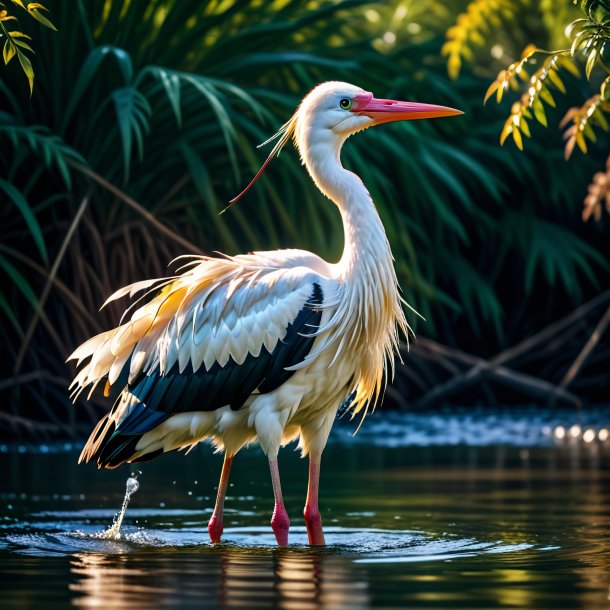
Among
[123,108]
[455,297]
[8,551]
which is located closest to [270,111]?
[123,108]

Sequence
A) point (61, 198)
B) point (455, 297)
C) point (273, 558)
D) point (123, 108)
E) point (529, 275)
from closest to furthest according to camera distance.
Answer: point (273, 558)
point (123, 108)
point (61, 198)
point (529, 275)
point (455, 297)

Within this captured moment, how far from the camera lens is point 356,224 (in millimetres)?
6945

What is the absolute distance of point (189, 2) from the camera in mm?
11594

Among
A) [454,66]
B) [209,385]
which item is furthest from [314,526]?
[454,66]

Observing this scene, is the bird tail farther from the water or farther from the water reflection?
the water reflection

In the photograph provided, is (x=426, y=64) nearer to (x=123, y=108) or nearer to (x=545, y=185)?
(x=545, y=185)

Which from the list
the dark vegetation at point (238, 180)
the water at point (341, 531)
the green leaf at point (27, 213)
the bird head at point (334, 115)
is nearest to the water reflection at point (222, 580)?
the water at point (341, 531)

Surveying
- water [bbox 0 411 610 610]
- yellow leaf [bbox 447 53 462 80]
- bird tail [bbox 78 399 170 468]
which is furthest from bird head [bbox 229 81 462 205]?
yellow leaf [bbox 447 53 462 80]

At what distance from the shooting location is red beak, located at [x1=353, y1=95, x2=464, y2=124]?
287 inches

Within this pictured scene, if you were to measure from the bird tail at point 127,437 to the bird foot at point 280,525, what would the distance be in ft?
2.57

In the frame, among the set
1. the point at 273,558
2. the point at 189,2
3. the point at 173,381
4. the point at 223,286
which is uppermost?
the point at 189,2

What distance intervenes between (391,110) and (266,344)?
4.58ft

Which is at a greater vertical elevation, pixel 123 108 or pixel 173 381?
pixel 123 108

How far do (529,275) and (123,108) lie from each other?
14.5 ft
